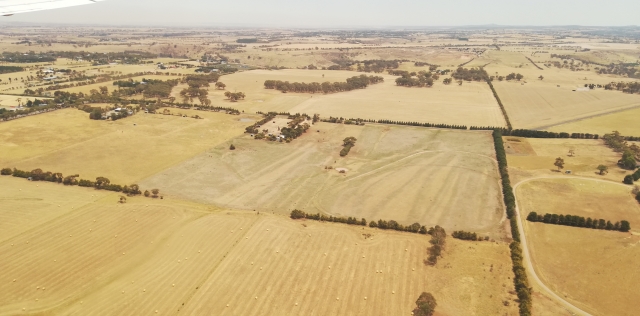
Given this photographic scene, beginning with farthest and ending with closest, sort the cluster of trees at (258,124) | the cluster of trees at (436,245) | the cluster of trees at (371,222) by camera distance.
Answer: the cluster of trees at (258,124) → the cluster of trees at (371,222) → the cluster of trees at (436,245)

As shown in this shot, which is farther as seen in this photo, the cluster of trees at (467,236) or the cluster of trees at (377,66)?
the cluster of trees at (377,66)

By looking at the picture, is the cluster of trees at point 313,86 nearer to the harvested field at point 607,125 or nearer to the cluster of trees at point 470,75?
the cluster of trees at point 470,75

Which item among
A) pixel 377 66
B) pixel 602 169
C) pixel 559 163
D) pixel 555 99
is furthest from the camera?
pixel 377 66

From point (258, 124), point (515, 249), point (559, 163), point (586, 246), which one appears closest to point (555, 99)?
point (559, 163)

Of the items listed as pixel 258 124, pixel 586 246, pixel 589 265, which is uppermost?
pixel 258 124

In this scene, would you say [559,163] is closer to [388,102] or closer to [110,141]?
[388,102]

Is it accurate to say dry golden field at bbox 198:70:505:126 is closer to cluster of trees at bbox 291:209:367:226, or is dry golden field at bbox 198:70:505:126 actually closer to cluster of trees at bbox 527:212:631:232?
cluster of trees at bbox 527:212:631:232

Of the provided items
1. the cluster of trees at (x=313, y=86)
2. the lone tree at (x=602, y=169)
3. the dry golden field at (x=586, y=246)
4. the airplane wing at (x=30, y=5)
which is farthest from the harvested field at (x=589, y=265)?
the cluster of trees at (x=313, y=86)
